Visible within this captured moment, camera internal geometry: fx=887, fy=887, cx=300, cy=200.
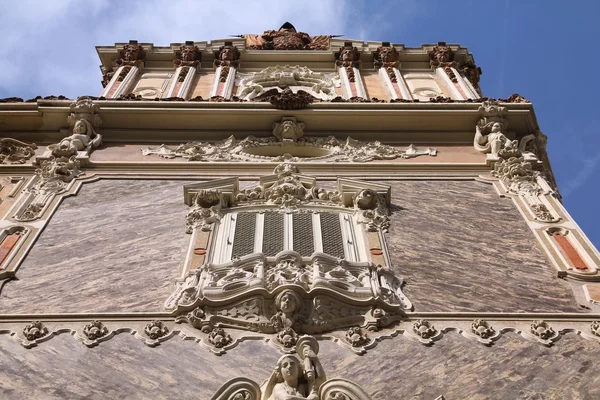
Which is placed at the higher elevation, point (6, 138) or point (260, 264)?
point (6, 138)

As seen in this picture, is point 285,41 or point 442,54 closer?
point 442,54

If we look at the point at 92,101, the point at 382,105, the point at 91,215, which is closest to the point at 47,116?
the point at 92,101

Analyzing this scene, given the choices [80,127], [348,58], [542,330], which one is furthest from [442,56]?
[542,330]

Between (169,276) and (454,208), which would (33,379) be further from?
(454,208)

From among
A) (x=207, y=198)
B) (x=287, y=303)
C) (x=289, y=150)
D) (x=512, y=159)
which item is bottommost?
(x=287, y=303)

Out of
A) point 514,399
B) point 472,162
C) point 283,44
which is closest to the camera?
point 514,399

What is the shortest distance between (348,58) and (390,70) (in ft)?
4.28

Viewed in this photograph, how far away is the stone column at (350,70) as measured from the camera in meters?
22.1

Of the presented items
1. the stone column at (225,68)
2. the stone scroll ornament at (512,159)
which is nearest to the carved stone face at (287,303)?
the stone scroll ornament at (512,159)

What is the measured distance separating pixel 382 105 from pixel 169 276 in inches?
306

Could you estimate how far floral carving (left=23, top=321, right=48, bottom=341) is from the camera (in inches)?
390

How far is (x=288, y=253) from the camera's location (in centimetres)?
1130

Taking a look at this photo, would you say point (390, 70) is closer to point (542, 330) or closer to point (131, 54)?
point (131, 54)

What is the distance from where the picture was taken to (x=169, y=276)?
38.4ft
